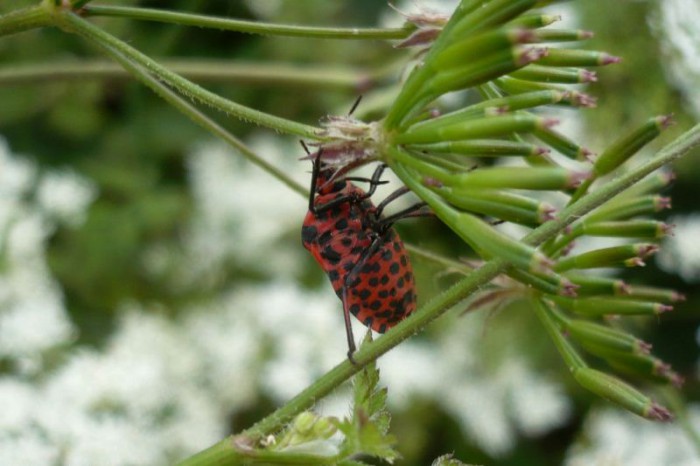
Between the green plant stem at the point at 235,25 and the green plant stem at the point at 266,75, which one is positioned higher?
the green plant stem at the point at 266,75

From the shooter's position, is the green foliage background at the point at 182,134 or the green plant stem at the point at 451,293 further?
the green foliage background at the point at 182,134

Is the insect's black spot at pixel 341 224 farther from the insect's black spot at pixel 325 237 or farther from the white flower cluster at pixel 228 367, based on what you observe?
the white flower cluster at pixel 228 367

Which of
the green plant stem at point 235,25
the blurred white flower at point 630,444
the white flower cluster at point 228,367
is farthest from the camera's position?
the blurred white flower at point 630,444

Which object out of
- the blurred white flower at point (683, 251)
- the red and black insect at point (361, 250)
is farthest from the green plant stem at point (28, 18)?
the blurred white flower at point (683, 251)

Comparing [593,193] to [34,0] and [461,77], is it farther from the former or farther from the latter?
[34,0]


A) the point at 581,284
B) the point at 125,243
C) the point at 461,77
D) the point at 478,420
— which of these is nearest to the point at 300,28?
the point at 461,77

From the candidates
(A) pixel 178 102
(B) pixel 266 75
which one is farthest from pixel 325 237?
(B) pixel 266 75
